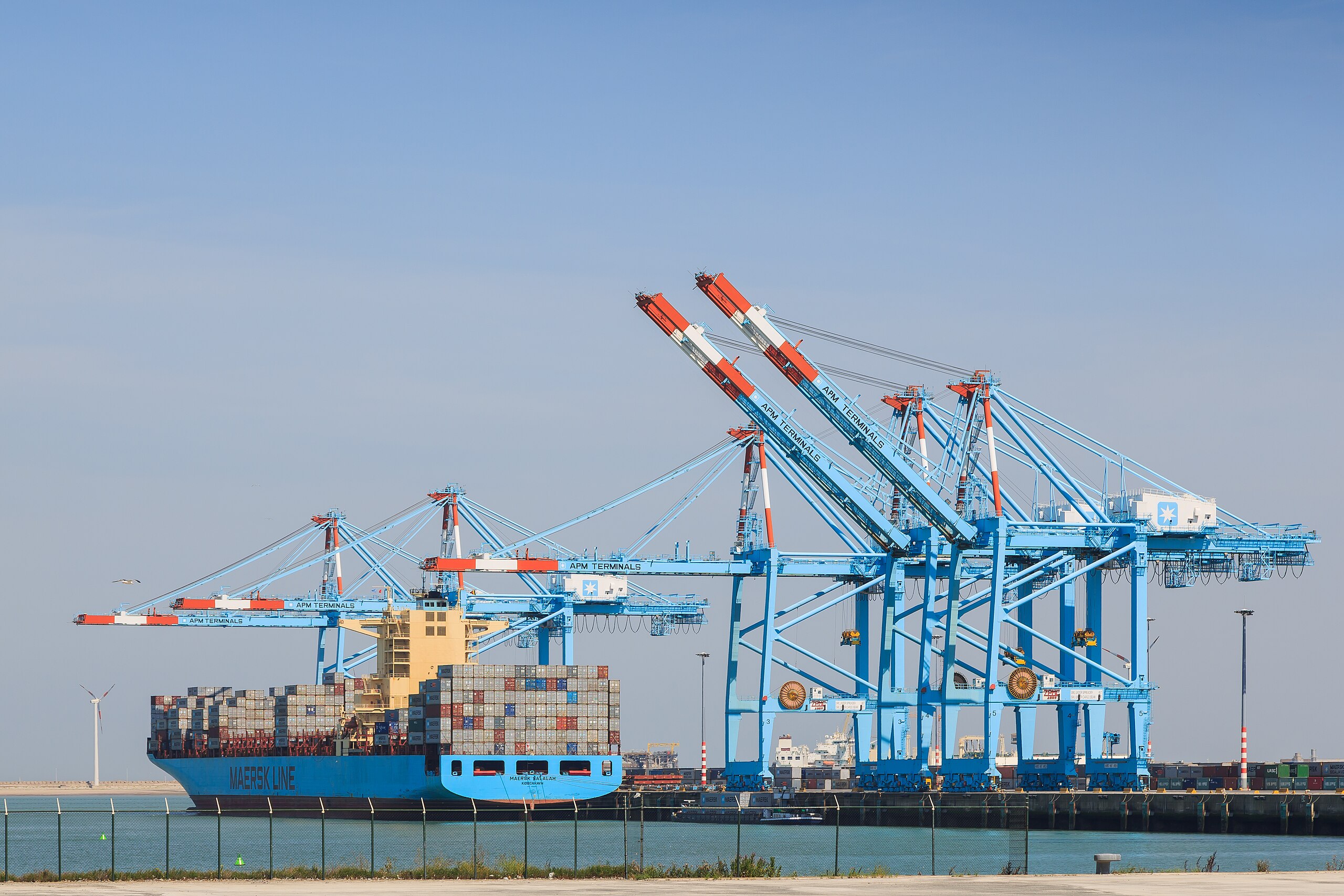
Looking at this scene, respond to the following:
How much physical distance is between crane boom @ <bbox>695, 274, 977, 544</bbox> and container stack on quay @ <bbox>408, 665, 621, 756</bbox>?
17556mm

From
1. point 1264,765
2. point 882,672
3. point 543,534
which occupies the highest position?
point 543,534

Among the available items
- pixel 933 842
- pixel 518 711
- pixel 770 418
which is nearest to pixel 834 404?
pixel 770 418

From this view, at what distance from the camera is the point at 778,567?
80438 mm

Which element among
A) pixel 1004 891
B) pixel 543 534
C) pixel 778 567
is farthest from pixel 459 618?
pixel 1004 891

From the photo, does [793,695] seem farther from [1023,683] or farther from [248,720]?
[248,720]

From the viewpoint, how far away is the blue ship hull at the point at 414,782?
78125 mm

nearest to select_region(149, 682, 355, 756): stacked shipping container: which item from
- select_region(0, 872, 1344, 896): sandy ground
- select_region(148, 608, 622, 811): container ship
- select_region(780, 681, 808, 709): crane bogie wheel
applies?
select_region(148, 608, 622, 811): container ship

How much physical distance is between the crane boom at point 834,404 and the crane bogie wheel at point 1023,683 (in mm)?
5824

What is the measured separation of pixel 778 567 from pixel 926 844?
924 inches

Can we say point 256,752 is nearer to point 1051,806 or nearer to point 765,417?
point 765,417

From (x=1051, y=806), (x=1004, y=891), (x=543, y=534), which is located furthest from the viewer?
(x=543, y=534)

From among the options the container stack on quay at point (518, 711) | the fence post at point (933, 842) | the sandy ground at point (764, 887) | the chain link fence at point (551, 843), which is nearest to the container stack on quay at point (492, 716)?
the container stack on quay at point (518, 711)

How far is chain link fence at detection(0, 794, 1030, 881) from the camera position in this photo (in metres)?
36.8

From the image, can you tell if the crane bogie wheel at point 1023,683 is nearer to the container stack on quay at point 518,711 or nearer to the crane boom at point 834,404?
the crane boom at point 834,404
